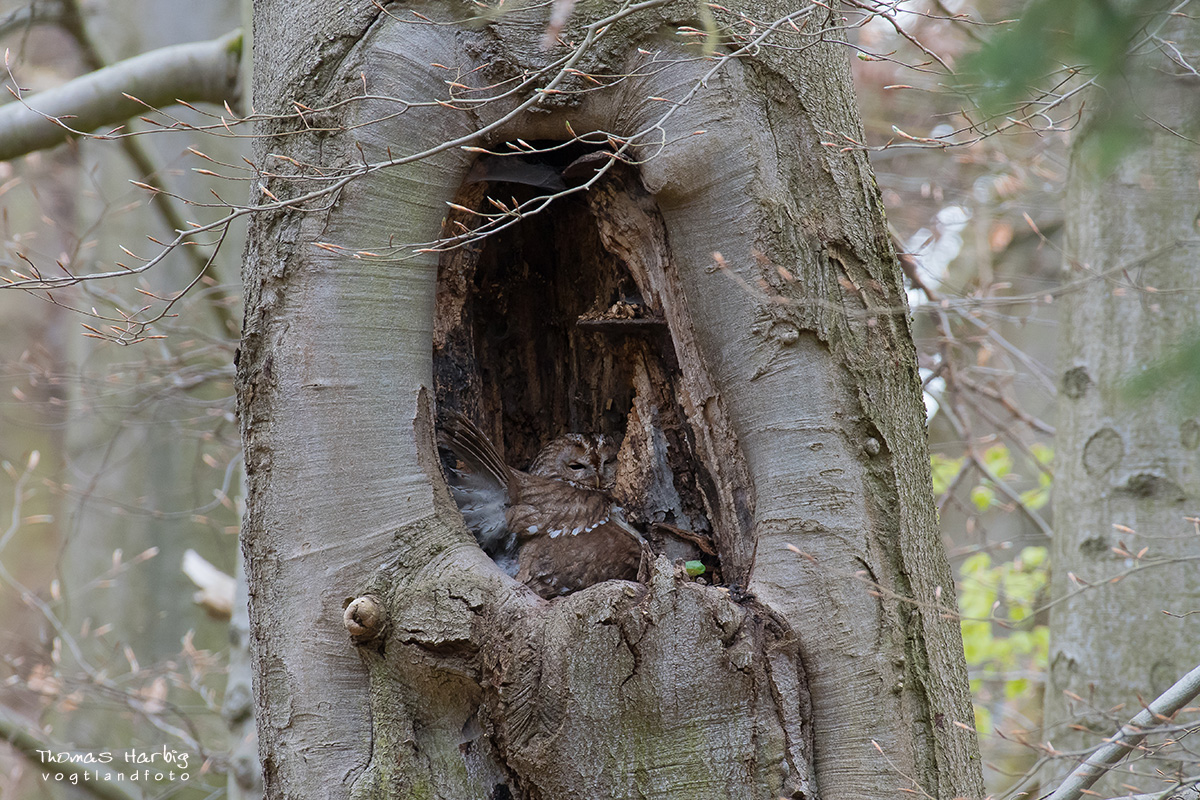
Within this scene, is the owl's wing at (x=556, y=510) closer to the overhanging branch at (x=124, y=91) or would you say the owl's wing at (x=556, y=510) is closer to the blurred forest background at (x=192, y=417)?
the blurred forest background at (x=192, y=417)

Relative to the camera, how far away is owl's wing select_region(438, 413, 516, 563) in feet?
6.28

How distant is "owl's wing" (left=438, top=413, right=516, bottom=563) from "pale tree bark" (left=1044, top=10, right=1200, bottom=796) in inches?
80.0

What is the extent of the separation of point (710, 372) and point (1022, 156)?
12.9ft

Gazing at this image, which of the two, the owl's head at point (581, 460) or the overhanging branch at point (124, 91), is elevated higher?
the overhanging branch at point (124, 91)

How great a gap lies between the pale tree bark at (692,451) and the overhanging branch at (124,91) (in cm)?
158

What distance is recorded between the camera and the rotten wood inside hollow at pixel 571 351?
5.97ft

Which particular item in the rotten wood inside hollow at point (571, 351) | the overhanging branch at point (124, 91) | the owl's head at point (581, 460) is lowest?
the owl's head at point (581, 460)

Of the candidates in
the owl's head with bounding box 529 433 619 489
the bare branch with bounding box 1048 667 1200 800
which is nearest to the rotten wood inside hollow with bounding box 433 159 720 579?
the owl's head with bounding box 529 433 619 489

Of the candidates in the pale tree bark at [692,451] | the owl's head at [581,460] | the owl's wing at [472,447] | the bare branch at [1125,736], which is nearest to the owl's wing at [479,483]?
the owl's wing at [472,447]

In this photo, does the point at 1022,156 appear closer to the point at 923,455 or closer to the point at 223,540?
the point at 923,455

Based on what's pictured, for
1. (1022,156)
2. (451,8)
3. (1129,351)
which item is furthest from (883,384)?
(1022,156)

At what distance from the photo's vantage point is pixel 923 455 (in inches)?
66.4

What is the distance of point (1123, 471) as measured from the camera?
3.06 meters

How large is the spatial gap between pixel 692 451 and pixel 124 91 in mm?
2425
